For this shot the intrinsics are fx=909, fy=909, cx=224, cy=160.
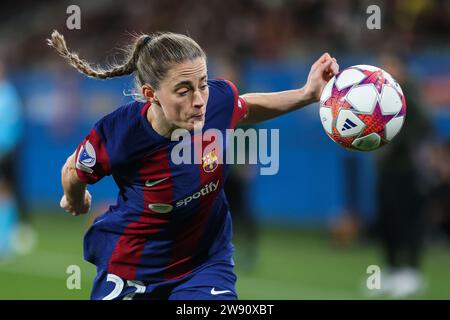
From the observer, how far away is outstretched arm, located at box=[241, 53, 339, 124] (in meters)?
5.12

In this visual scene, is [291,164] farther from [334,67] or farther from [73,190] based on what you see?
[73,190]

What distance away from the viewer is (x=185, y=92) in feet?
15.3

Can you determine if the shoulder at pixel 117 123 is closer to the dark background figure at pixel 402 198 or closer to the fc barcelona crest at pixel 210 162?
the fc barcelona crest at pixel 210 162

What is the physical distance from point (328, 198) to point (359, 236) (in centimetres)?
97

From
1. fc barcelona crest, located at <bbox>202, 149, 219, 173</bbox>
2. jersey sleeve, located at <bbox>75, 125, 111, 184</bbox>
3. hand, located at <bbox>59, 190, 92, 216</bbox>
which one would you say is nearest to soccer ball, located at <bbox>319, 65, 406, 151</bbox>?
fc barcelona crest, located at <bbox>202, 149, 219, 173</bbox>

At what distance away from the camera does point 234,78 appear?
975cm

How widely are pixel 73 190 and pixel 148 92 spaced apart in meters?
0.68

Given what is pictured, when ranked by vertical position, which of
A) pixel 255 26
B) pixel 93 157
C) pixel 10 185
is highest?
pixel 255 26

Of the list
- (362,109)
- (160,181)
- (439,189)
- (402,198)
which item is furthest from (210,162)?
(439,189)

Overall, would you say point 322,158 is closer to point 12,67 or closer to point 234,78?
point 234,78

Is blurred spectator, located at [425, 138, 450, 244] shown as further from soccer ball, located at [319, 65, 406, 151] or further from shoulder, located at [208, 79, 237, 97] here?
shoulder, located at [208, 79, 237, 97]

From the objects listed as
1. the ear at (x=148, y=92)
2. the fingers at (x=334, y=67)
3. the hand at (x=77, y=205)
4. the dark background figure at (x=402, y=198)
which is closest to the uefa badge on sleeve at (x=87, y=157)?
the hand at (x=77, y=205)

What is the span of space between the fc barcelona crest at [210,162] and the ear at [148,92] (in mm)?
421

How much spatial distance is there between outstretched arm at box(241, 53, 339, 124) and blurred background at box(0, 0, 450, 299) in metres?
1.24
